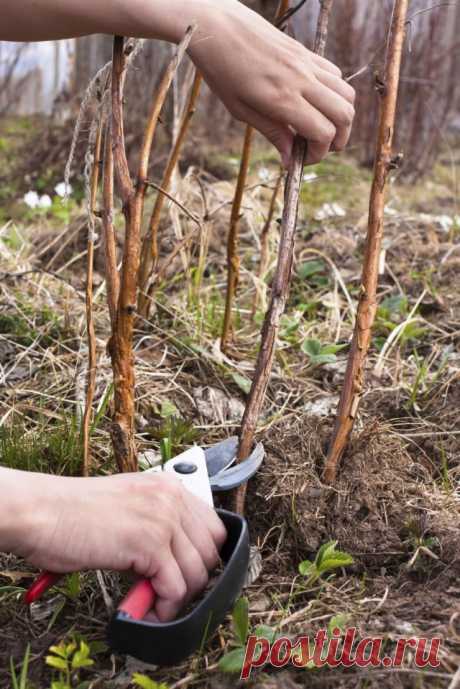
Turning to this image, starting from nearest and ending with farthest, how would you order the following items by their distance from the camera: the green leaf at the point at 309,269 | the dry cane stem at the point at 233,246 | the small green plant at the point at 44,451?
the small green plant at the point at 44,451, the dry cane stem at the point at 233,246, the green leaf at the point at 309,269

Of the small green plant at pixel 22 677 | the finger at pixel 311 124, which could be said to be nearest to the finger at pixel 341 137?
the finger at pixel 311 124

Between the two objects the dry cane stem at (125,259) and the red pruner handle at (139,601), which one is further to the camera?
the dry cane stem at (125,259)

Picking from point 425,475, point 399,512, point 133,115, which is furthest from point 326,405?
point 133,115

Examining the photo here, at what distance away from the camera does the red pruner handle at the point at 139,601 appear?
39.7 inches

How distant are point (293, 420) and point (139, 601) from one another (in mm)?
757

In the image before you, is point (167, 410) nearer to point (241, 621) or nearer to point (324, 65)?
point (241, 621)

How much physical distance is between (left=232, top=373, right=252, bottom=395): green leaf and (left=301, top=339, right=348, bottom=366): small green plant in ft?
0.60

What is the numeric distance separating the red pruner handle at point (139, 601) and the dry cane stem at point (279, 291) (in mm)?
345

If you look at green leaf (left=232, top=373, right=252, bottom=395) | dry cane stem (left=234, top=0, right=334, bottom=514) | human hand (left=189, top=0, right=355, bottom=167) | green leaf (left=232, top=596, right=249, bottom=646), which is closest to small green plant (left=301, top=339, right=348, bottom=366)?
green leaf (left=232, top=373, right=252, bottom=395)

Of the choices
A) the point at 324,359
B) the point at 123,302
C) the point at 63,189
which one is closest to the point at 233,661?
the point at 123,302

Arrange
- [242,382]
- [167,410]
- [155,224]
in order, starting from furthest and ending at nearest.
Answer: [155,224]
[242,382]
[167,410]

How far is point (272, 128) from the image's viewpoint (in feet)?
4.18

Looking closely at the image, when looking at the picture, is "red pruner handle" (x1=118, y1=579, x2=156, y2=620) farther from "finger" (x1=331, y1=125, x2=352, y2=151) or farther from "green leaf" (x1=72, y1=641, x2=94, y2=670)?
"finger" (x1=331, y1=125, x2=352, y2=151)

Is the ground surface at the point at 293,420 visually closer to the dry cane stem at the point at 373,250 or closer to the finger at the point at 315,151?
the dry cane stem at the point at 373,250
